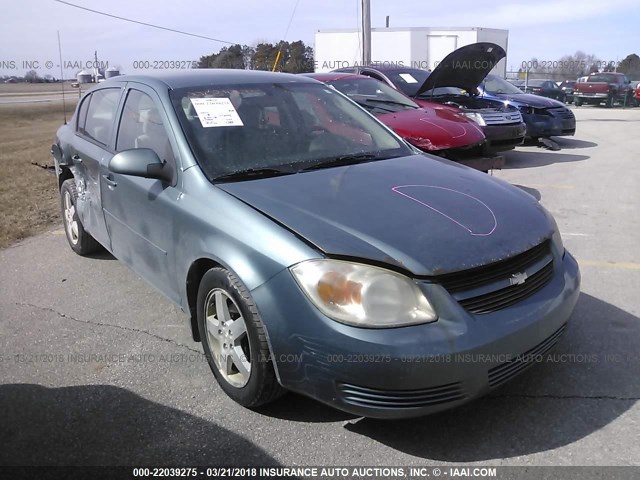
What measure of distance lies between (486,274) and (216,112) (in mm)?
1873

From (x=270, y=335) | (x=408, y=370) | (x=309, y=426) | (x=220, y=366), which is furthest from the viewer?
(x=220, y=366)

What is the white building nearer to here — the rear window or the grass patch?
the rear window

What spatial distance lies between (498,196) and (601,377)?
110 centimetres

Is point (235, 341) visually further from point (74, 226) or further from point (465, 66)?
point (465, 66)

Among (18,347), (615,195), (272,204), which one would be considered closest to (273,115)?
(272,204)

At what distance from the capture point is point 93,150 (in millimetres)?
4324

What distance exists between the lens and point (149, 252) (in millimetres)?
3500

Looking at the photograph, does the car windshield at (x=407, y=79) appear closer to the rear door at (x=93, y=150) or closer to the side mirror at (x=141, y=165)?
the rear door at (x=93, y=150)

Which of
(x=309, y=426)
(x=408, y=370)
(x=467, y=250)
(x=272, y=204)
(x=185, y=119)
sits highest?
(x=185, y=119)

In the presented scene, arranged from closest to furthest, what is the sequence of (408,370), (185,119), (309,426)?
1. (408,370)
2. (309,426)
3. (185,119)

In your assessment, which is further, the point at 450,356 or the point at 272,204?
the point at 272,204

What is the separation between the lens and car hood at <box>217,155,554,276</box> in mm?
2463

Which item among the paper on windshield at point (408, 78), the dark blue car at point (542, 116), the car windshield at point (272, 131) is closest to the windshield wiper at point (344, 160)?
the car windshield at point (272, 131)

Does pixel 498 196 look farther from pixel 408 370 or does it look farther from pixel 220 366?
pixel 220 366
